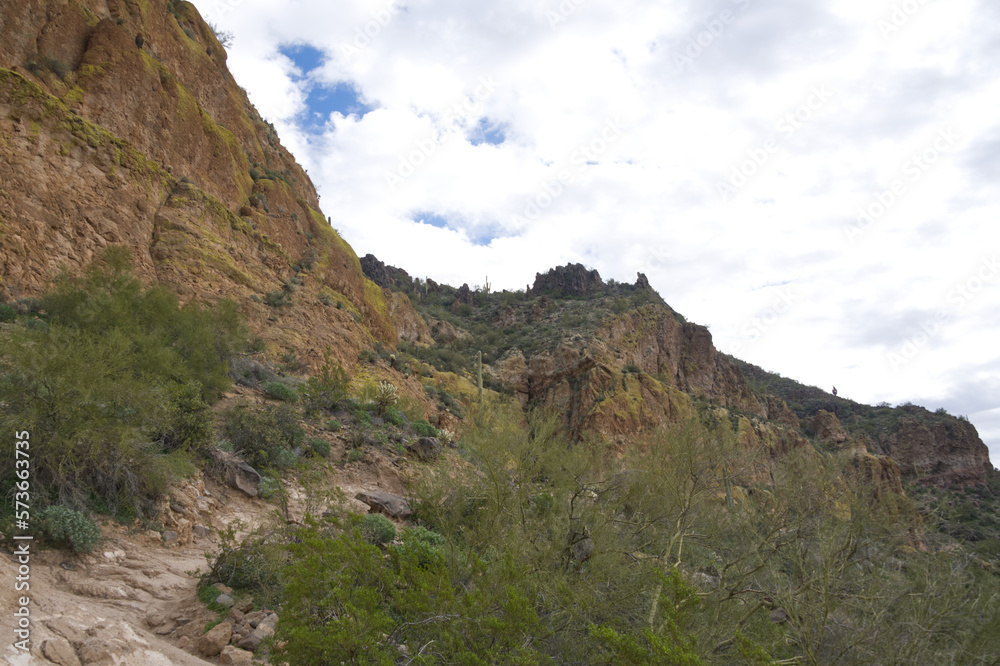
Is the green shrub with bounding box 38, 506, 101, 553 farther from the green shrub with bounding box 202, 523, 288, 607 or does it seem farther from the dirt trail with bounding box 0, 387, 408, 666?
the green shrub with bounding box 202, 523, 288, 607

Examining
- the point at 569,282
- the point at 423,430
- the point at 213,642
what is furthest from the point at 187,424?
the point at 569,282

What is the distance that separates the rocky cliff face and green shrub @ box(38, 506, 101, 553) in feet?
31.9

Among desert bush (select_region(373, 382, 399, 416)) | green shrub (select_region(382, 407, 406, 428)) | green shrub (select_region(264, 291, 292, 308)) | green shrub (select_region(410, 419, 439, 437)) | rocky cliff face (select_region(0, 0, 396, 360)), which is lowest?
green shrub (select_region(410, 419, 439, 437))

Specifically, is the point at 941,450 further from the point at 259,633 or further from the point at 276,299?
the point at 259,633

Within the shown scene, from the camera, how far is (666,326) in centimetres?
4062

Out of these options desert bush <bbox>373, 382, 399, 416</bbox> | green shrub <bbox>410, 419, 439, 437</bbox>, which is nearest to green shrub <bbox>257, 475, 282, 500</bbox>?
desert bush <bbox>373, 382, 399, 416</bbox>

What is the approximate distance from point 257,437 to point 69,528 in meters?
4.58

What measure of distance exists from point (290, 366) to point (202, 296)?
367 centimetres

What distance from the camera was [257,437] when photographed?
973 cm

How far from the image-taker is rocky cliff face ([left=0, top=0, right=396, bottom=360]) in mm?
12883

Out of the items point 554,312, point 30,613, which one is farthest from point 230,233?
point 554,312

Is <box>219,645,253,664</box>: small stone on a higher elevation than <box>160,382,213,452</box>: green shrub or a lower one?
lower

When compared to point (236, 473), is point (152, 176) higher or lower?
higher

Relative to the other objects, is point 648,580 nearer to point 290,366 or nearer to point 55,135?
point 290,366
